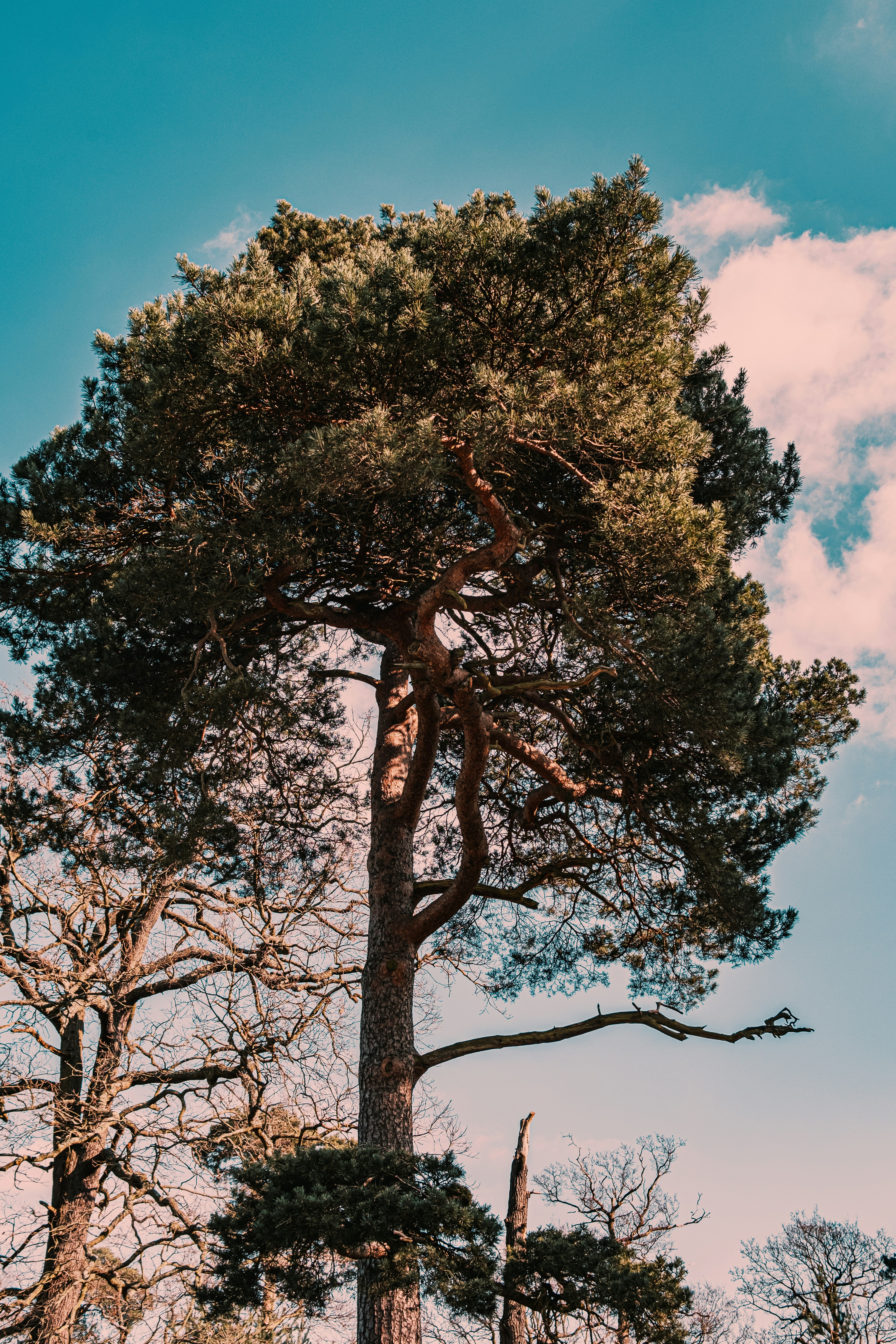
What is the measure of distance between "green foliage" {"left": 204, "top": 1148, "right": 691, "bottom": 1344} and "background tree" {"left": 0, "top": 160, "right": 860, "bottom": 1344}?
3.18 ft

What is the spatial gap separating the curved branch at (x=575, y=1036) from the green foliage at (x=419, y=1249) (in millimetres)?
1797

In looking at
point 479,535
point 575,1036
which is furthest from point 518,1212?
point 479,535

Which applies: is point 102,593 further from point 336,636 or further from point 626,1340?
point 626,1340

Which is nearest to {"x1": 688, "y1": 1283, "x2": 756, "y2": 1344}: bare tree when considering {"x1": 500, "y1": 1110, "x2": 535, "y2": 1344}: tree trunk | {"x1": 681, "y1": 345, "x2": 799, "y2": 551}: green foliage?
{"x1": 500, "y1": 1110, "x2": 535, "y2": 1344}: tree trunk

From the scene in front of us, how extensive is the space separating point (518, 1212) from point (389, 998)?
4119 mm

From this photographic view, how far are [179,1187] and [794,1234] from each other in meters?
8.01

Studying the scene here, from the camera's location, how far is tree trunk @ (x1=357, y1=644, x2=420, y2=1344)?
548 centimetres

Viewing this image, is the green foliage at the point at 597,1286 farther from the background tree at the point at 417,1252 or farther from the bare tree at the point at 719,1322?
the bare tree at the point at 719,1322

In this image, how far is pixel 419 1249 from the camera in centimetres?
457

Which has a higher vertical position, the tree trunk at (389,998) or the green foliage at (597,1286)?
the tree trunk at (389,998)

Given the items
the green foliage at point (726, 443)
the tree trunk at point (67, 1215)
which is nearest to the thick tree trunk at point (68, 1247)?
the tree trunk at point (67, 1215)

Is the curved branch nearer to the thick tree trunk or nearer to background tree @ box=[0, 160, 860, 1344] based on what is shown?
background tree @ box=[0, 160, 860, 1344]

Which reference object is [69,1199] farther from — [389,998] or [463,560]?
[463,560]

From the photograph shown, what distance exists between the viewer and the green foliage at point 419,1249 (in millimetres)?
4387
